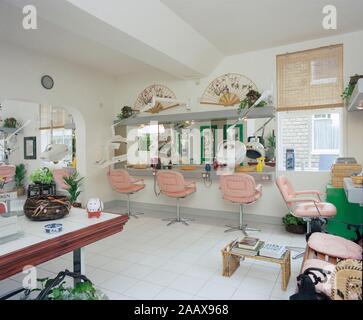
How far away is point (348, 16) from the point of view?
3.57 metres

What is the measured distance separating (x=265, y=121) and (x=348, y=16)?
1.88 meters

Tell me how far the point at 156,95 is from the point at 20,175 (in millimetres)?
4102

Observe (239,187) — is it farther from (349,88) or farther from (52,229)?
(52,229)

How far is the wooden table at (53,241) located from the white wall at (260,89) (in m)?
3.20

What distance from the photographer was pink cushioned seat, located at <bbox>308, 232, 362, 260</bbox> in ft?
6.70

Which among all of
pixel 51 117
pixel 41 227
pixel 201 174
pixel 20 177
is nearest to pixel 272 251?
pixel 41 227

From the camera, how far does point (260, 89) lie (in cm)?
476

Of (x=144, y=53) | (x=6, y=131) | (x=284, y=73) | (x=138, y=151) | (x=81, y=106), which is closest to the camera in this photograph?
(x=144, y=53)

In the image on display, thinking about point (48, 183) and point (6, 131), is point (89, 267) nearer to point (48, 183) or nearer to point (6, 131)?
point (48, 183)

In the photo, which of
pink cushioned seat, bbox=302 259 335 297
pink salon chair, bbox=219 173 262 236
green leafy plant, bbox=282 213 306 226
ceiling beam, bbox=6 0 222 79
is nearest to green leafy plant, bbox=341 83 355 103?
pink salon chair, bbox=219 173 262 236

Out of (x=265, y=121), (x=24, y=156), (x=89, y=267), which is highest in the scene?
(x=265, y=121)

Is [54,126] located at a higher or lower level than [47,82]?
lower

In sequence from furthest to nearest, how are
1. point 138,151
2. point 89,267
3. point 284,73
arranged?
point 138,151, point 284,73, point 89,267

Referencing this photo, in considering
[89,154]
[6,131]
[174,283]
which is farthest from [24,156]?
[174,283]
